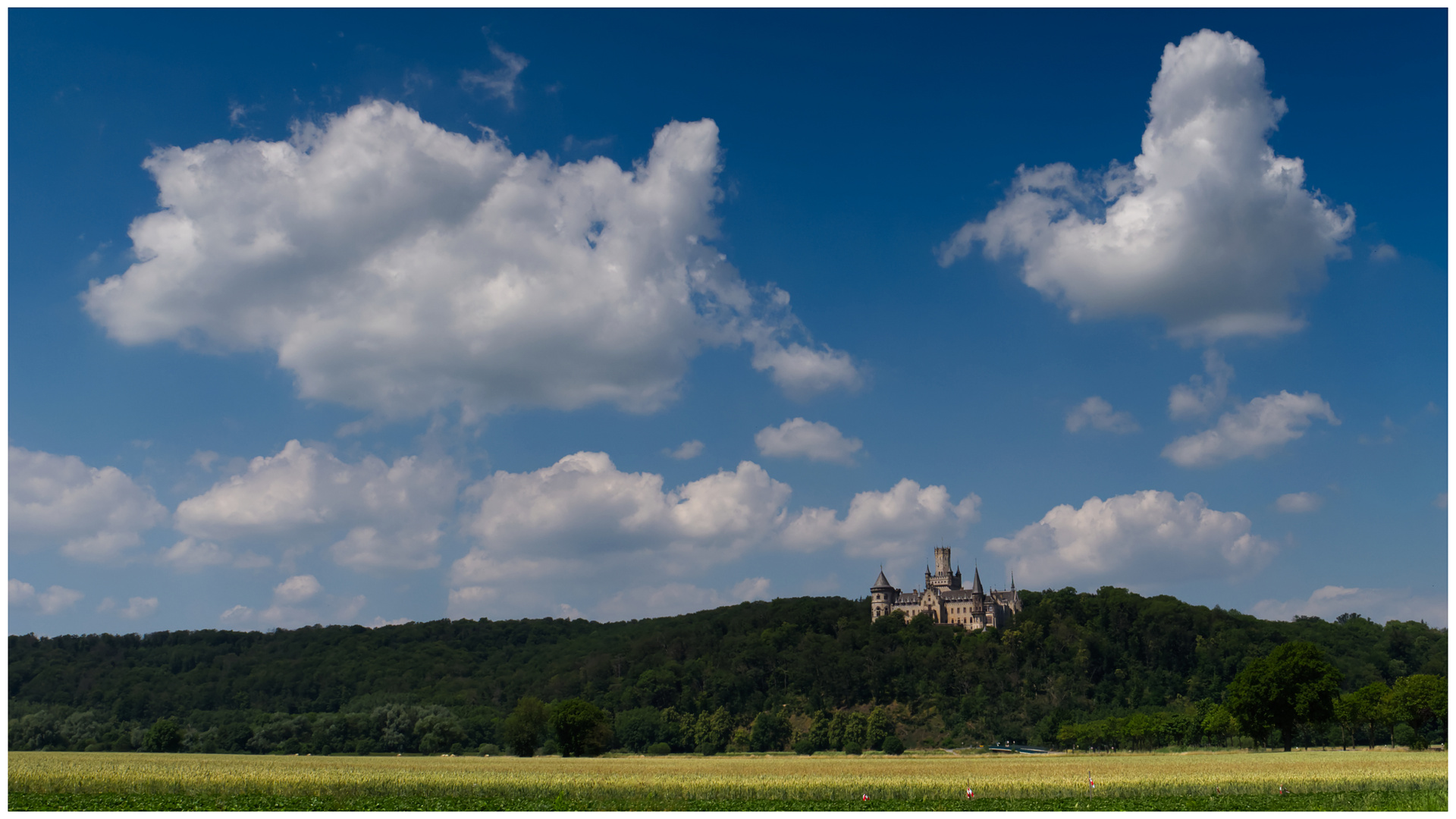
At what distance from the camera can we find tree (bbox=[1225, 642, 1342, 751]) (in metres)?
89.1

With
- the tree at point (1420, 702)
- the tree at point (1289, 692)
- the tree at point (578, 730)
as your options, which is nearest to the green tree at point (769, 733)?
the tree at point (578, 730)

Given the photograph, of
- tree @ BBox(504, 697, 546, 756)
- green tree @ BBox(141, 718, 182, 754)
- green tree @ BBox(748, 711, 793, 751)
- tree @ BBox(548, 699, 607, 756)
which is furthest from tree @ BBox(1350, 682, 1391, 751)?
green tree @ BBox(141, 718, 182, 754)

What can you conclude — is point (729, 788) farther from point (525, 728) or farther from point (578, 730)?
point (525, 728)

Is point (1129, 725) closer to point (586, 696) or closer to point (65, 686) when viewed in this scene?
point (586, 696)

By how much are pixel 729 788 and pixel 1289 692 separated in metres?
68.1

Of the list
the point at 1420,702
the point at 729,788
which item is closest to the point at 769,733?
the point at 1420,702

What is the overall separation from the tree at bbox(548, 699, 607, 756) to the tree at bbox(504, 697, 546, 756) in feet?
9.87

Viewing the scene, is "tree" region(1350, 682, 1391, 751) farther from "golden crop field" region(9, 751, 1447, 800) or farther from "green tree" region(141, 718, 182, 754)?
"green tree" region(141, 718, 182, 754)

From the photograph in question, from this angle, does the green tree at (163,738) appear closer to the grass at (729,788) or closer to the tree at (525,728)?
the tree at (525,728)

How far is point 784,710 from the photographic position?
194 m

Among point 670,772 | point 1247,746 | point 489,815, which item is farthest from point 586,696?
point 489,815

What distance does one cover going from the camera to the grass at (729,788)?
40875 millimetres

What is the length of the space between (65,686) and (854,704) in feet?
490

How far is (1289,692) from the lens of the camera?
297 feet
